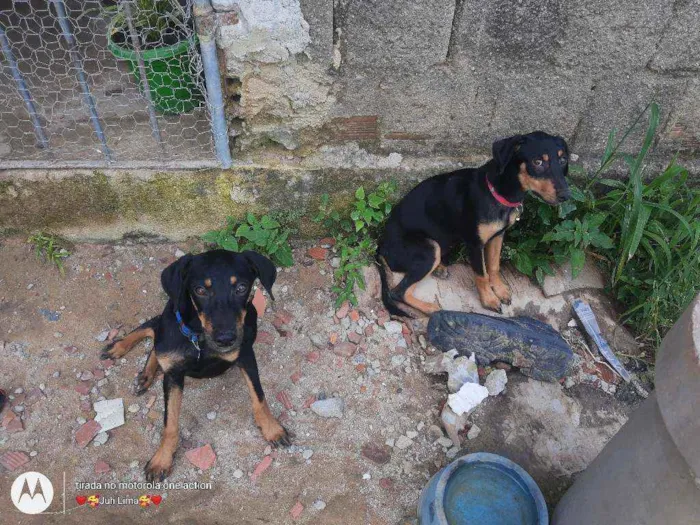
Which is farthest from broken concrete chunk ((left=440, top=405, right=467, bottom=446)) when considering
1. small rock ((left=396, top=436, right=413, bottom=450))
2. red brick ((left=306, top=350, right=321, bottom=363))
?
red brick ((left=306, top=350, right=321, bottom=363))

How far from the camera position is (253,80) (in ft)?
11.9

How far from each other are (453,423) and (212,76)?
2.59 m

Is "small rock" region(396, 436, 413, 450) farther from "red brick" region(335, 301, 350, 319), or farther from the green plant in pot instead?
the green plant in pot

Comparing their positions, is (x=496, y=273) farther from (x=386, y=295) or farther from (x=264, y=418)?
(x=264, y=418)

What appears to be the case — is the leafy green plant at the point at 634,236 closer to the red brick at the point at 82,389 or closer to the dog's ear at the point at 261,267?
the dog's ear at the point at 261,267

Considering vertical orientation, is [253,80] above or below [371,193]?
above

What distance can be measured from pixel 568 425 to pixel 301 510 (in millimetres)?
1708

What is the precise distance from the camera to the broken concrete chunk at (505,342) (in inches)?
143

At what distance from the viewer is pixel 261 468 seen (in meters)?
3.22

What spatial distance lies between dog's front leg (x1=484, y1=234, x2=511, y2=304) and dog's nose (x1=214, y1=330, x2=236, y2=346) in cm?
209

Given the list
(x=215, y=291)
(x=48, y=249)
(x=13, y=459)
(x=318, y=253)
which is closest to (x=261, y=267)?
(x=215, y=291)

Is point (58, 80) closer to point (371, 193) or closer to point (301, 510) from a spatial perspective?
point (371, 193)

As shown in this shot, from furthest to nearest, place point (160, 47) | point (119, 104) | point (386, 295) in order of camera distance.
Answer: point (119, 104), point (386, 295), point (160, 47)

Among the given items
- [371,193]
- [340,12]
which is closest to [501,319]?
[371,193]
